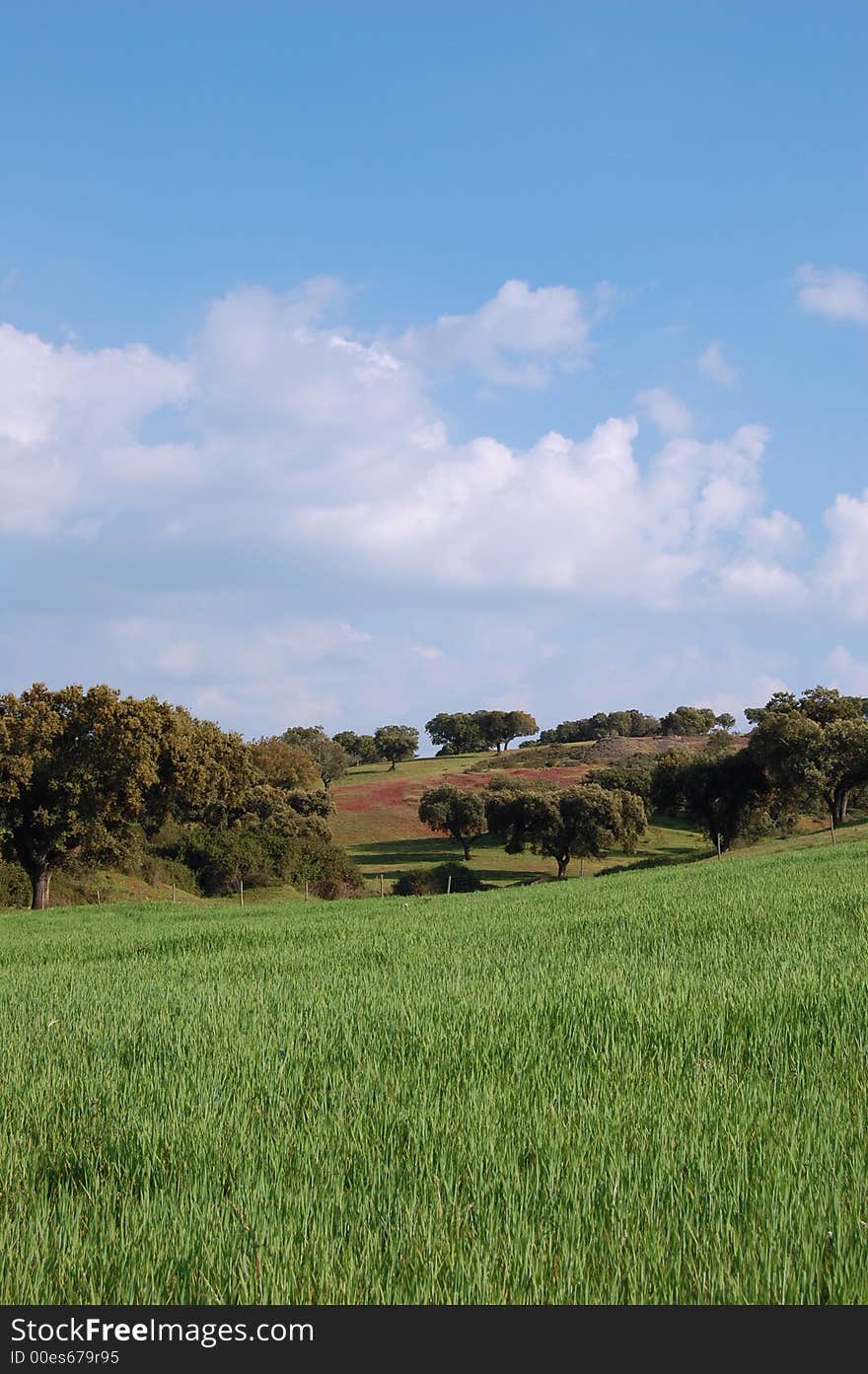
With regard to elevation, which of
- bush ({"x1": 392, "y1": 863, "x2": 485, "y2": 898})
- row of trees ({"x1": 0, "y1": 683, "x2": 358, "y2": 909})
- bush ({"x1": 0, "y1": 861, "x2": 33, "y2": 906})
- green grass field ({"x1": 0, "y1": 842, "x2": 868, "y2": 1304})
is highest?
row of trees ({"x1": 0, "y1": 683, "x2": 358, "y2": 909})

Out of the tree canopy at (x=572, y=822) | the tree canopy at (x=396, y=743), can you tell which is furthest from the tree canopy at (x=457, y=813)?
the tree canopy at (x=396, y=743)

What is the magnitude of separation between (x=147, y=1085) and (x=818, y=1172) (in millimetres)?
3408

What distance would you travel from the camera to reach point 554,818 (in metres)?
66.6

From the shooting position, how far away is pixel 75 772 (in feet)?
132

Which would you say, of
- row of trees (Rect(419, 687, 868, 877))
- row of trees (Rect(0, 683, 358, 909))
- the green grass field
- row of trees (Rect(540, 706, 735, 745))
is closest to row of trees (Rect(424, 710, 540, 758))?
row of trees (Rect(540, 706, 735, 745))

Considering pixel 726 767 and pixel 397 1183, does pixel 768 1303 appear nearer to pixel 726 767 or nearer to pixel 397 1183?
pixel 397 1183

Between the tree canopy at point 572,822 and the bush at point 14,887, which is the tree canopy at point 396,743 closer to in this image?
the tree canopy at point 572,822

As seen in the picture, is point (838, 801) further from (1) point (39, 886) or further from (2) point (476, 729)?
(2) point (476, 729)

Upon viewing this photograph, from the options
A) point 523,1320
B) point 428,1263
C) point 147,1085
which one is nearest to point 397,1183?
point 428,1263

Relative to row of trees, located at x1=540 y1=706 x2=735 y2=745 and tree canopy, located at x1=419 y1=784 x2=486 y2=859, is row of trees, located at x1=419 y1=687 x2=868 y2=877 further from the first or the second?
row of trees, located at x1=540 y1=706 x2=735 y2=745

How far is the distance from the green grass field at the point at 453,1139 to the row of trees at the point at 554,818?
58850 millimetres

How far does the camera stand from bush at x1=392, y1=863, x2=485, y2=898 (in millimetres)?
56531

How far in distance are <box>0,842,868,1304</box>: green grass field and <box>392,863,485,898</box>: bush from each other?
49242 mm

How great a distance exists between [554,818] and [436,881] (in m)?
12.7
